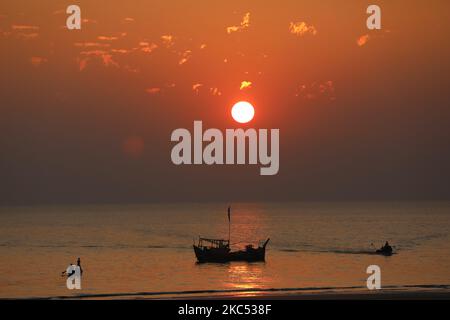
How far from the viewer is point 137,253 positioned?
97.6 m

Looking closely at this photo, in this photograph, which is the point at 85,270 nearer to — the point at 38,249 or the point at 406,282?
the point at 406,282

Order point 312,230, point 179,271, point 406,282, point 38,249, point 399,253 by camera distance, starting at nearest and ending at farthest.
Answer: point 406,282, point 179,271, point 399,253, point 38,249, point 312,230

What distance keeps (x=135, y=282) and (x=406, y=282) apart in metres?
20.8

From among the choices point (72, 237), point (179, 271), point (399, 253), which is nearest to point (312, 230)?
point (72, 237)

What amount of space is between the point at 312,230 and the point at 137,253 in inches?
2418

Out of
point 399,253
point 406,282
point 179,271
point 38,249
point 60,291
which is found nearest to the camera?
point 60,291
